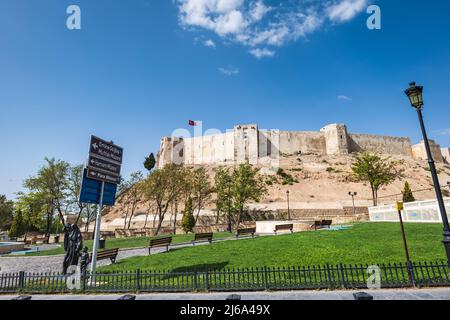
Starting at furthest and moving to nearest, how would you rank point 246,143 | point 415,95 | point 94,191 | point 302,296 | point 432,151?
point 432,151
point 246,143
point 94,191
point 415,95
point 302,296

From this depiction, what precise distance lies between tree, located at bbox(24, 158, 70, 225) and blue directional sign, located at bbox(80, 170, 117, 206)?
29.8 meters

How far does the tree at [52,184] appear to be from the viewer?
35.9 meters

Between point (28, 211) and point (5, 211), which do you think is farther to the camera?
point (5, 211)

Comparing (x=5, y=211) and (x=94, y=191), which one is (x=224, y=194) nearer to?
(x=94, y=191)

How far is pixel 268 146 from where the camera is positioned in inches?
3538

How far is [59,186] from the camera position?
3703 cm

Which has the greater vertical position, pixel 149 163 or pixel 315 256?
pixel 149 163

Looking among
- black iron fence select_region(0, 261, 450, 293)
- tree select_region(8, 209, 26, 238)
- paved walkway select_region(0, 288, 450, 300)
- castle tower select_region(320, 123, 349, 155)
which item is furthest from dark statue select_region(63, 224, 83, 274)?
castle tower select_region(320, 123, 349, 155)

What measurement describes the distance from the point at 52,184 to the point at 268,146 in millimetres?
66070

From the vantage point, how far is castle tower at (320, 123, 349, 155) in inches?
3501

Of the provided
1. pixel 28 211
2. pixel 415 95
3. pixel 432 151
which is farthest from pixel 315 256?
pixel 432 151

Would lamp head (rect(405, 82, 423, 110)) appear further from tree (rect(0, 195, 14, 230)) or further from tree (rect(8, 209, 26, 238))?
tree (rect(0, 195, 14, 230))

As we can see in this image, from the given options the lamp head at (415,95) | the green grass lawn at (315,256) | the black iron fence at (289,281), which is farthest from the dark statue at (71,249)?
the lamp head at (415,95)
